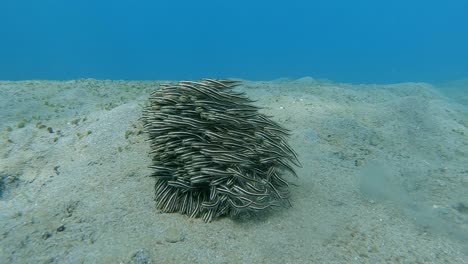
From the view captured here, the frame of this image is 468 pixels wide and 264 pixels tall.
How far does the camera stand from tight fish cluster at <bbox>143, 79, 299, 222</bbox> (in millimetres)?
4855

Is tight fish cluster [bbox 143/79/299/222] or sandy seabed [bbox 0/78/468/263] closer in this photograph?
sandy seabed [bbox 0/78/468/263]

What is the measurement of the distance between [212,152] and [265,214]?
1257 mm

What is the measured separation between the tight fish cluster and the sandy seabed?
0.32 m

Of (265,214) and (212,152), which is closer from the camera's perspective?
(212,152)

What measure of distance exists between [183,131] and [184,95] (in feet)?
2.18

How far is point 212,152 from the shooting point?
4.90 meters

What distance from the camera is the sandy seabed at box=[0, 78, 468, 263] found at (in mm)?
A: 4555

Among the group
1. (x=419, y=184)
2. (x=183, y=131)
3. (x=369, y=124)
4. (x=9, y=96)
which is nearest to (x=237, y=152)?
(x=183, y=131)

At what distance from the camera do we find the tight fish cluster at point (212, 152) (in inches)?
191

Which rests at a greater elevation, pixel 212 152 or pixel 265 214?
pixel 212 152

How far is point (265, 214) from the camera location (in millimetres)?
5191

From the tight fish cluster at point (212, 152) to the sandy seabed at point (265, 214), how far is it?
32 cm

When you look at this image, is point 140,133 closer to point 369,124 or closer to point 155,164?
point 155,164

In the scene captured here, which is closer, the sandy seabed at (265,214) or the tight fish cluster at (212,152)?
the sandy seabed at (265,214)
